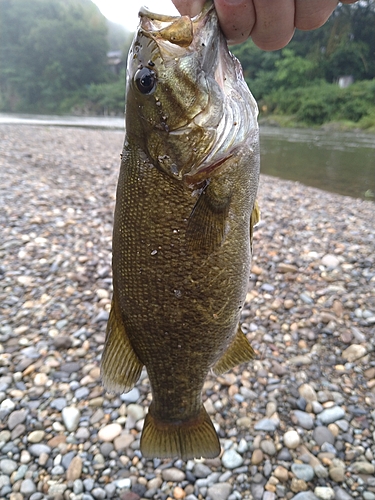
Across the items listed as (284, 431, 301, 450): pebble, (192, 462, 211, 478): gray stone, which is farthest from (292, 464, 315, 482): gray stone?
(192, 462, 211, 478): gray stone

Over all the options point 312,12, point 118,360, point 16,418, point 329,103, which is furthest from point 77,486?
point 329,103

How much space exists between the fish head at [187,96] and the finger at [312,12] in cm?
39

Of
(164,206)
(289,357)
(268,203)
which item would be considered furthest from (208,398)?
(268,203)

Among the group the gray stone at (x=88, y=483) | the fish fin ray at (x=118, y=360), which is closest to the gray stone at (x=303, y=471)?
the gray stone at (x=88, y=483)

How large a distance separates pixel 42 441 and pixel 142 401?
0.75 metres

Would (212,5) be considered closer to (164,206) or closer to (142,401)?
(164,206)

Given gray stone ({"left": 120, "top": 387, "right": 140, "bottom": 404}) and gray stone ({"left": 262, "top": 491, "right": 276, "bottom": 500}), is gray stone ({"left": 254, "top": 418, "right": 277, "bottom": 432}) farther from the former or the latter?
gray stone ({"left": 120, "top": 387, "right": 140, "bottom": 404})

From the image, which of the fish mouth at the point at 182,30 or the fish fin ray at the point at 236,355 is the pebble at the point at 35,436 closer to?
the fish fin ray at the point at 236,355

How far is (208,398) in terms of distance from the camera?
277 centimetres

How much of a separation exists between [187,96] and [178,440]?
5.33 feet

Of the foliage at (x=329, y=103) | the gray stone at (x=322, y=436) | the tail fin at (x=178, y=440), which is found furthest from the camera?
the foliage at (x=329, y=103)

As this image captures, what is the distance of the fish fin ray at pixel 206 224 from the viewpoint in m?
1.44

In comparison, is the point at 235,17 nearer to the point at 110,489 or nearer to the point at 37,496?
the point at 110,489

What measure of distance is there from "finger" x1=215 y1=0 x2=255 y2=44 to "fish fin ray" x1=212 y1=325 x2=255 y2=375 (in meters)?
1.40
